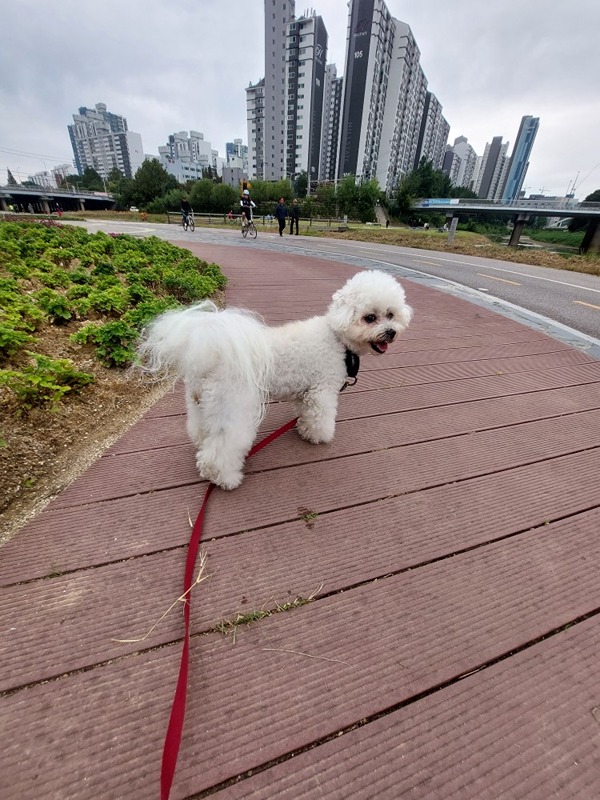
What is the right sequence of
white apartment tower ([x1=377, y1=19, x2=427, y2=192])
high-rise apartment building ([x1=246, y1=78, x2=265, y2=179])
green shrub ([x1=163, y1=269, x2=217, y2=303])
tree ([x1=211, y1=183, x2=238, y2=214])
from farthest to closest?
high-rise apartment building ([x1=246, y1=78, x2=265, y2=179]) → white apartment tower ([x1=377, y1=19, x2=427, y2=192]) → tree ([x1=211, y1=183, x2=238, y2=214]) → green shrub ([x1=163, y1=269, x2=217, y2=303])

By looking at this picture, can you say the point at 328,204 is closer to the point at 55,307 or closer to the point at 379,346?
the point at 55,307

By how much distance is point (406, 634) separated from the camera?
4.12ft

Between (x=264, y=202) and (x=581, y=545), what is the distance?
61.5 metres

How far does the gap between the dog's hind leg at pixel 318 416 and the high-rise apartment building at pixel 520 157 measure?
200 meters

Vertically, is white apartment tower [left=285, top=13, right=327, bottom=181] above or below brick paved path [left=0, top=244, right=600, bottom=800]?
above

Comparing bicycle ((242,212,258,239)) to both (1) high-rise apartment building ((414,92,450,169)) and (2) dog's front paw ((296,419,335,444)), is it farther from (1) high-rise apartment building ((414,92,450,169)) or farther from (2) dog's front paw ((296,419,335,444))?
(1) high-rise apartment building ((414,92,450,169))

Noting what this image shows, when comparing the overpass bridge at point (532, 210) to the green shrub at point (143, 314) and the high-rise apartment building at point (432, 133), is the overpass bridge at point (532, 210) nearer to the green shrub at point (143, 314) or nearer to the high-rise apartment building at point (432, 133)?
the green shrub at point (143, 314)

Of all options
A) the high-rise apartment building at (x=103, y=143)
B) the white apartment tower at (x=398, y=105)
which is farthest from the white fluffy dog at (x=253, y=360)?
the high-rise apartment building at (x=103, y=143)

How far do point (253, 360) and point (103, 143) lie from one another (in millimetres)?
194761

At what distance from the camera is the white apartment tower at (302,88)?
82.1 m

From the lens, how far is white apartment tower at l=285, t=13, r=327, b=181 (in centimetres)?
8206

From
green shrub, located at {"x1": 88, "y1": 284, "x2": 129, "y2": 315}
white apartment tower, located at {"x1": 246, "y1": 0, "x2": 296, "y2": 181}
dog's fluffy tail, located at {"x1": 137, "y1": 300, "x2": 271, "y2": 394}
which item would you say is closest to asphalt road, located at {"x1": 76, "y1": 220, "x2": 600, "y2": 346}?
dog's fluffy tail, located at {"x1": 137, "y1": 300, "x2": 271, "y2": 394}

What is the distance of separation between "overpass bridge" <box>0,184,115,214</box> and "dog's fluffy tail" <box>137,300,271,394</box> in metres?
67.4

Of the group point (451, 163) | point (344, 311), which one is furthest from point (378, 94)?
point (344, 311)
